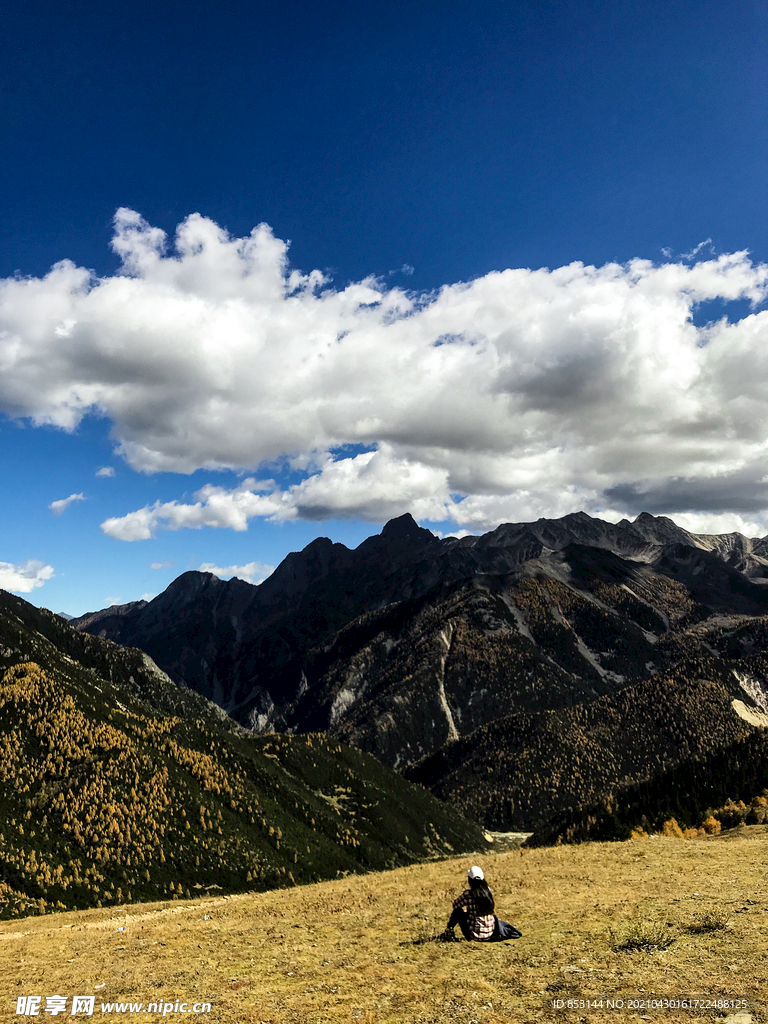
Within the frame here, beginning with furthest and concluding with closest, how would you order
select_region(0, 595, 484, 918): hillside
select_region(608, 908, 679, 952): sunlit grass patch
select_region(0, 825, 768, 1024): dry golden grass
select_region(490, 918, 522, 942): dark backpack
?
select_region(0, 595, 484, 918): hillside, select_region(490, 918, 522, 942): dark backpack, select_region(608, 908, 679, 952): sunlit grass patch, select_region(0, 825, 768, 1024): dry golden grass

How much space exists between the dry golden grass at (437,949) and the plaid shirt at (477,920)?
0.72 m

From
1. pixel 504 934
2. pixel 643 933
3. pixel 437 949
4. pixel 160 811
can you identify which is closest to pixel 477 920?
pixel 504 934

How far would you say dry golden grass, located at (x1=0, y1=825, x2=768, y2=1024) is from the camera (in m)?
15.9

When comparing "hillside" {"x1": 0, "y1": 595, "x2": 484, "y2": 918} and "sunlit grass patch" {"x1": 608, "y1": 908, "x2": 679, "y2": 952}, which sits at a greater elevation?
"sunlit grass patch" {"x1": 608, "y1": 908, "x2": 679, "y2": 952}

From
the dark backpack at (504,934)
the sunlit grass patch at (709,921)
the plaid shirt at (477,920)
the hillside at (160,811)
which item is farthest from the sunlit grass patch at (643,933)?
the hillside at (160,811)

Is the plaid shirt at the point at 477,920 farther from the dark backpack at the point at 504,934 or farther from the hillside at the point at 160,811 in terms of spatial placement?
the hillside at the point at 160,811

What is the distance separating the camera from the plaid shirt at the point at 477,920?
22.2m

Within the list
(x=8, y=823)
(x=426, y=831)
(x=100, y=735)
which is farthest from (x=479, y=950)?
(x=426, y=831)

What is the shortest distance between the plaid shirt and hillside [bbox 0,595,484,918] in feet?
205

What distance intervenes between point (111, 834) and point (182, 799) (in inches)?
681

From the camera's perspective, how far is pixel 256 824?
355 feet

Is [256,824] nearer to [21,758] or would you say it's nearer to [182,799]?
[182,799]

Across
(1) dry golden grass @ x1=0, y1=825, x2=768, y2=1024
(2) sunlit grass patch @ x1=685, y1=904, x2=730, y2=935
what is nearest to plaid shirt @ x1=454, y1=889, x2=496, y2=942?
(1) dry golden grass @ x1=0, y1=825, x2=768, y2=1024

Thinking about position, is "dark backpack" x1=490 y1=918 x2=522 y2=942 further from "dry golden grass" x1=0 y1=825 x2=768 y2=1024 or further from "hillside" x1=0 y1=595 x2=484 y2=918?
"hillside" x1=0 y1=595 x2=484 y2=918
